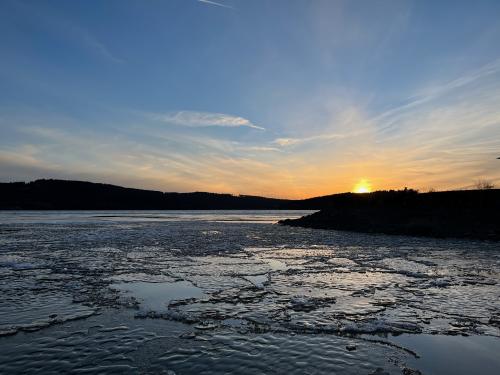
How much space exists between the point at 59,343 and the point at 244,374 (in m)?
3.32

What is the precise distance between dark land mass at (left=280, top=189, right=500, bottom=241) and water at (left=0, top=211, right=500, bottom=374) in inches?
653

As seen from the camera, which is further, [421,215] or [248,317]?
[421,215]

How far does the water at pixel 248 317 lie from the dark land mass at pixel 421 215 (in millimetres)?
16584

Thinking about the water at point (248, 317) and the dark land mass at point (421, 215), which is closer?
the water at point (248, 317)

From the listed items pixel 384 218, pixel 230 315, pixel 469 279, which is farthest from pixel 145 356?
pixel 384 218

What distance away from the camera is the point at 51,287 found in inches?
419

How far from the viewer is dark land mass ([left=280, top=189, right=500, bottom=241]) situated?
29802 mm

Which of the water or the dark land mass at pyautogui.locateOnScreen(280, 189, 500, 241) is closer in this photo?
the water

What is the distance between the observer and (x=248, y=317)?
789 centimetres

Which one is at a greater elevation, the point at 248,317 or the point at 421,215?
the point at 421,215

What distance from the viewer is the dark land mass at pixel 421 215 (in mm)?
29802

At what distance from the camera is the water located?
5586 millimetres

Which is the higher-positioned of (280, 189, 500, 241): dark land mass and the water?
(280, 189, 500, 241): dark land mass

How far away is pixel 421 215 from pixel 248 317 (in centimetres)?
3190
